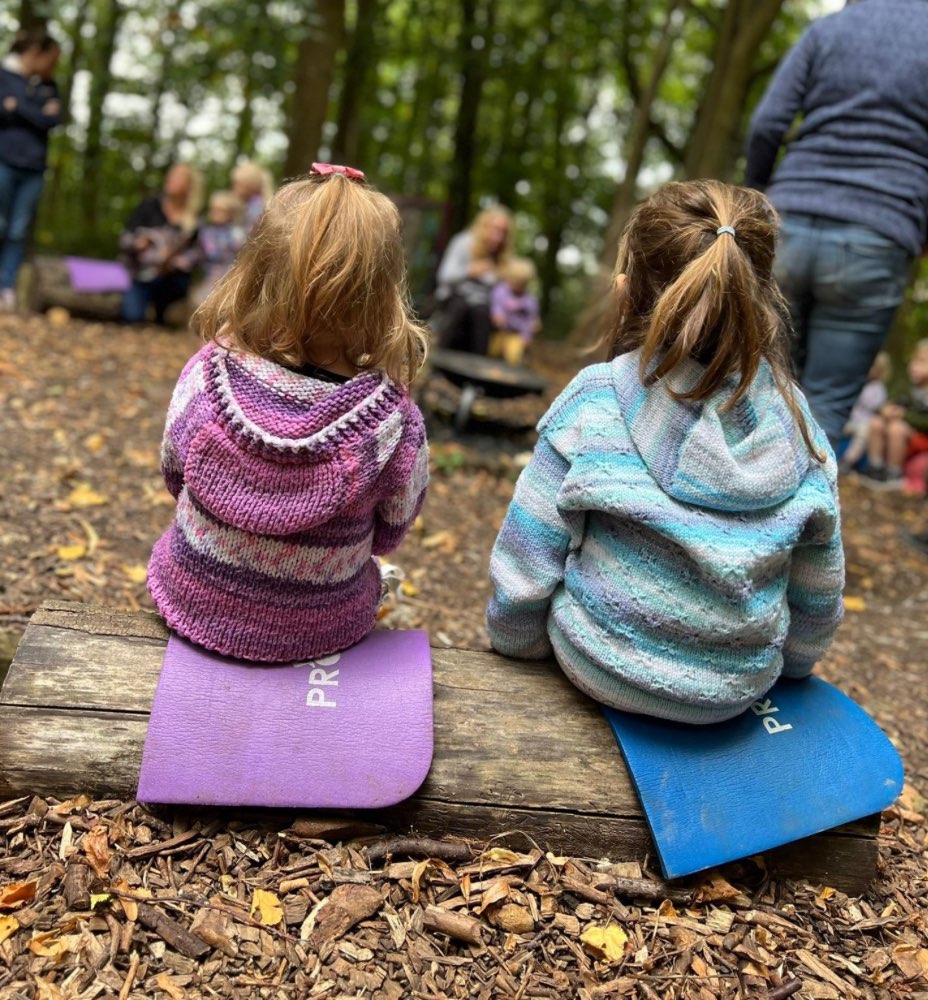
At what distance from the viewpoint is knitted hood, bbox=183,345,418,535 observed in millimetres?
2004

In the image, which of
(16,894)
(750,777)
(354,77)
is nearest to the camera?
(16,894)

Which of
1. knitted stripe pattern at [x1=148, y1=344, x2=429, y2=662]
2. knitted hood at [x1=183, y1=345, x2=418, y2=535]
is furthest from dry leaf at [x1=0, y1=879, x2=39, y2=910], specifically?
knitted hood at [x1=183, y1=345, x2=418, y2=535]

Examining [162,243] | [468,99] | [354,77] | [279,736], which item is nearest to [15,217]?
[162,243]

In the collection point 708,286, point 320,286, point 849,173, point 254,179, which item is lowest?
point 254,179

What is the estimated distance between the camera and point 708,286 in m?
1.90

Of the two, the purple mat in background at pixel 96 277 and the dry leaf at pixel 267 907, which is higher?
the dry leaf at pixel 267 907

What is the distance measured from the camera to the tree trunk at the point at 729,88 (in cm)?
839

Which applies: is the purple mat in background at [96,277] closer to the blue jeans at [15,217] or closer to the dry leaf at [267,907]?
the blue jeans at [15,217]

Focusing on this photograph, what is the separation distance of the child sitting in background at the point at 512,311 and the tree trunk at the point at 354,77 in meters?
6.35

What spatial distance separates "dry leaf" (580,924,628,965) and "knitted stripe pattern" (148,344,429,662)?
856 mm

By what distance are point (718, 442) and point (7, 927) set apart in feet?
5.54

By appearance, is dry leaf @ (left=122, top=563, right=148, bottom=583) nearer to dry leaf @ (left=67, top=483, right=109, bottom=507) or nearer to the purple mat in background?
dry leaf @ (left=67, top=483, right=109, bottom=507)

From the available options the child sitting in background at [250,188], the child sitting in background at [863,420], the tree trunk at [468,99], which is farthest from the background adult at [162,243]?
the tree trunk at [468,99]

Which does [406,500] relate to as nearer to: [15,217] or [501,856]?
[501,856]
